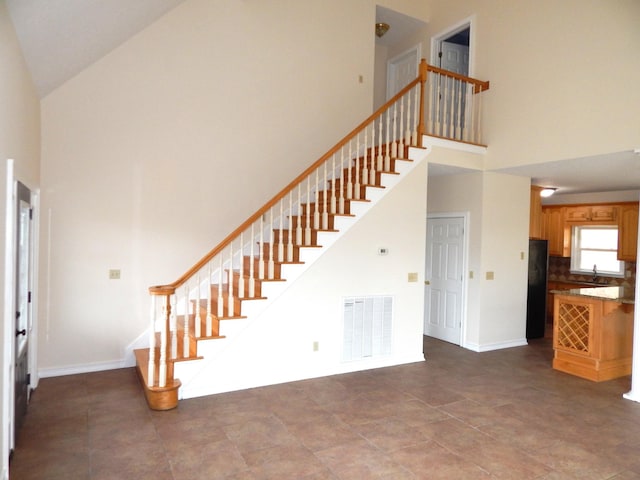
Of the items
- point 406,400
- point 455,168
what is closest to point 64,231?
point 406,400

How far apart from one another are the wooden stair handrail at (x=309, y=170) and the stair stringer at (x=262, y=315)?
0.61 m

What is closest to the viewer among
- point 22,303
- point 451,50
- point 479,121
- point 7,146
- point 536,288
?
point 7,146

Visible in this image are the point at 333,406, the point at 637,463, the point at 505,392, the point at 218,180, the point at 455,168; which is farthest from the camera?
the point at 455,168

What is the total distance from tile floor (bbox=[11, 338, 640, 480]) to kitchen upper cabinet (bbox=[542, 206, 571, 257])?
159 inches

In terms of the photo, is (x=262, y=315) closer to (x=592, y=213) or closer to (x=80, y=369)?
(x=80, y=369)

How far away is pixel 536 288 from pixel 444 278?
1.61 meters

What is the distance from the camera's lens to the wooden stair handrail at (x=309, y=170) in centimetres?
372

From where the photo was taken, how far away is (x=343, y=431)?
10.9ft

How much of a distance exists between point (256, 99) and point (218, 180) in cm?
120

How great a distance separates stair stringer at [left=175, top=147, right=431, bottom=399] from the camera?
13.0ft

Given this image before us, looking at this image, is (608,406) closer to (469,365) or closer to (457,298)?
(469,365)

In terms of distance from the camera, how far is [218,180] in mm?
5105

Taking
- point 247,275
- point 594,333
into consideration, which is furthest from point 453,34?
point 247,275

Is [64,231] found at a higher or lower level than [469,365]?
higher
